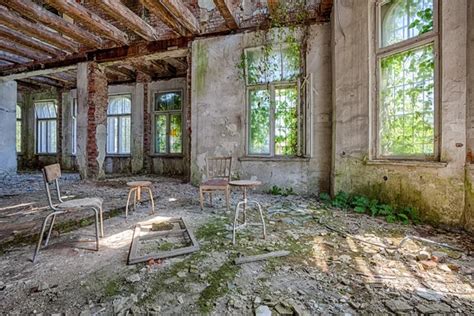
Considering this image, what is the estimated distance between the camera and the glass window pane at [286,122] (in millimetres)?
4961

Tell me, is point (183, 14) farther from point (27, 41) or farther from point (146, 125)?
point (146, 125)

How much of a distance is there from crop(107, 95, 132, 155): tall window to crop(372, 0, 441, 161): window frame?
26.5 feet

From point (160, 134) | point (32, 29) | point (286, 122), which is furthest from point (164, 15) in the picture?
point (160, 134)

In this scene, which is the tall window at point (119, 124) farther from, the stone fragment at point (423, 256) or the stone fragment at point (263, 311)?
the stone fragment at point (423, 256)

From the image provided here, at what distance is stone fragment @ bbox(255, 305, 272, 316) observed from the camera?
4.66 feet

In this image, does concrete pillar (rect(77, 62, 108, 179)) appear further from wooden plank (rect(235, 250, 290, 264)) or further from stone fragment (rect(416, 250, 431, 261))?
stone fragment (rect(416, 250, 431, 261))

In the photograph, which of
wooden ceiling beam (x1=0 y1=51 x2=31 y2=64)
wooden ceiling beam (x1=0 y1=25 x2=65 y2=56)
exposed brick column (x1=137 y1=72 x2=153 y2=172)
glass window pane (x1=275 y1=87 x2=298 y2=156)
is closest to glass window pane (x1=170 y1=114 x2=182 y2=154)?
exposed brick column (x1=137 y1=72 x2=153 y2=172)

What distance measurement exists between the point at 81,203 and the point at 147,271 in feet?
3.17

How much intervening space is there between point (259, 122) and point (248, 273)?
3.69m

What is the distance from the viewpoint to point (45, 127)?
1050 centimetres

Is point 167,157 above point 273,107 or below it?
below

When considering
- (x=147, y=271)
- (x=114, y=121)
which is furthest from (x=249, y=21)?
(x=114, y=121)

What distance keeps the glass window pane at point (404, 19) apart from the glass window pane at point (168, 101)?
626 centimetres

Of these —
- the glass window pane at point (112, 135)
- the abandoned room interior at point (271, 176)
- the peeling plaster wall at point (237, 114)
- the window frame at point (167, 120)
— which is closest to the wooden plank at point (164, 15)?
the abandoned room interior at point (271, 176)
